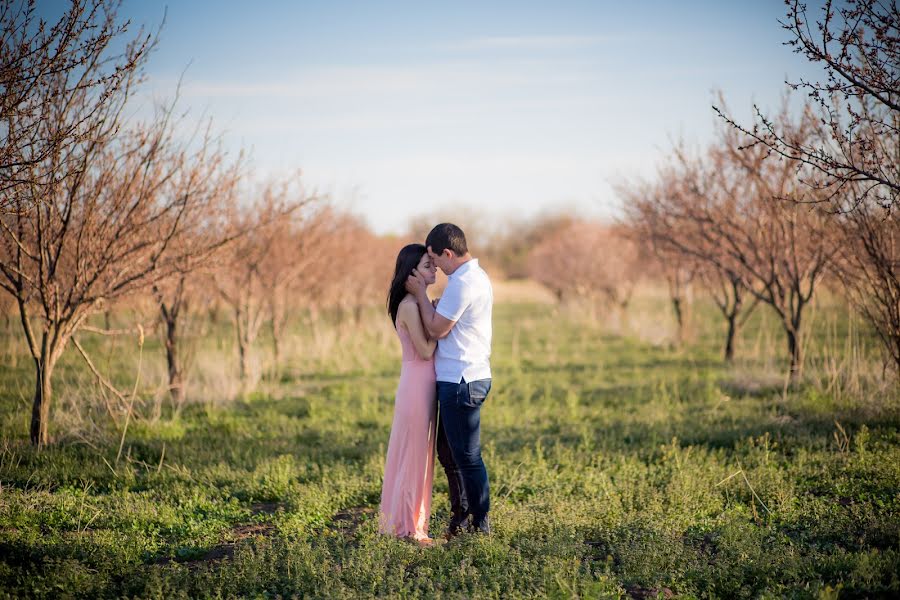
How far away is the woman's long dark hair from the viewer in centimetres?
467

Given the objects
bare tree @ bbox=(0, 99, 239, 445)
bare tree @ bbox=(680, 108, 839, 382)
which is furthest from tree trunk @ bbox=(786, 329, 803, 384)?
bare tree @ bbox=(0, 99, 239, 445)

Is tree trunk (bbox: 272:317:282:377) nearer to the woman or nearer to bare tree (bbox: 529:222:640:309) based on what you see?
the woman

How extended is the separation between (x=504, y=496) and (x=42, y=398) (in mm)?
4984

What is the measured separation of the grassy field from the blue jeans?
0.31 meters

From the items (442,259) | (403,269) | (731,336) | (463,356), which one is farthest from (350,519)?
(731,336)

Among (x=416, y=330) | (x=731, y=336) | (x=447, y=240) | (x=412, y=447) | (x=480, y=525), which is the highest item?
(x=447, y=240)

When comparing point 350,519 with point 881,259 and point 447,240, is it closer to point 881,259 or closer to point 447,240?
point 447,240

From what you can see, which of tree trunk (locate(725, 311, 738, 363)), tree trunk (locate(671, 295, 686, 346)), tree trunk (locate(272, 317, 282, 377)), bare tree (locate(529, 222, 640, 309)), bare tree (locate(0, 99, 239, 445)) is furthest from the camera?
bare tree (locate(529, 222, 640, 309))

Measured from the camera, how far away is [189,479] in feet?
19.7

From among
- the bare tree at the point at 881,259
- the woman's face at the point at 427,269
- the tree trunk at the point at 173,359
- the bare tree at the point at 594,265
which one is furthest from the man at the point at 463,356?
the bare tree at the point at 594,265

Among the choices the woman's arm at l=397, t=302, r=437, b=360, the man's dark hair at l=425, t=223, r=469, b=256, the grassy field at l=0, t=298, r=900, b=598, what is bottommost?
the grassy field at l=0, t=298, r=900, b=598

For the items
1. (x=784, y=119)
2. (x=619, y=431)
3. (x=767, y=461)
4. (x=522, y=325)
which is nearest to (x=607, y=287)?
(x=522, y=325)

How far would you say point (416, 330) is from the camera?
454cm

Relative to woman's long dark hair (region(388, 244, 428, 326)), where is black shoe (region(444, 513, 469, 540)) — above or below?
below
